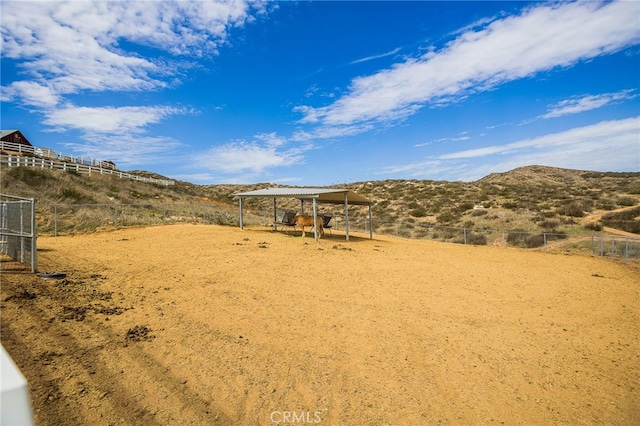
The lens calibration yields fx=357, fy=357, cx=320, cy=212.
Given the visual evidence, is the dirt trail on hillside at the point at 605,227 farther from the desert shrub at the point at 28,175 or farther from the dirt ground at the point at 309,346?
the desert shrub at the point at 28,175

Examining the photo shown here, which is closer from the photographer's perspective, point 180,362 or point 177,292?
point 180,362

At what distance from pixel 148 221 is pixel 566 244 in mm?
23425

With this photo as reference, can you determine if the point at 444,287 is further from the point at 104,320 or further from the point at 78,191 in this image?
the point at 78,191

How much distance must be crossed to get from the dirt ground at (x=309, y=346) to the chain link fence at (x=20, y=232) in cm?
55

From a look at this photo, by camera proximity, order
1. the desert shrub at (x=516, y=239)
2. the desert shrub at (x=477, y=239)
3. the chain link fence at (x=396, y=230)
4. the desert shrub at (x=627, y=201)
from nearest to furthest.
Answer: the chain link fence at (x=396, y=230) < the desert shrub at (x=516, y=239) < the desert shrub at (x=477, y=239) < the desert shrub at (x=627, y=201)

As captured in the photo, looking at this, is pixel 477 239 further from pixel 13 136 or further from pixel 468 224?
pixel 13 136

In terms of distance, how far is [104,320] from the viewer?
5898 millimetres

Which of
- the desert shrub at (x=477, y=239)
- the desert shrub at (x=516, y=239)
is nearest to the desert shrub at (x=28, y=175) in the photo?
the desert shrub at (x=477, y=239)

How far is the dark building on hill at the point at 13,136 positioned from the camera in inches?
1820

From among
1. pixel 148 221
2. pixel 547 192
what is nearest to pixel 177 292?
pixel 148 221

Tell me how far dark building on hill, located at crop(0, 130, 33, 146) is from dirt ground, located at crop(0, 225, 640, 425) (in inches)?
1959

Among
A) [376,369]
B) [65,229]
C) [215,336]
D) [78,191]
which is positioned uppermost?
[78,191]

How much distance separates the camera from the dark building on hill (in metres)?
46.2

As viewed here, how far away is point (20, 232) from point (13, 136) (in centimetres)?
5323
